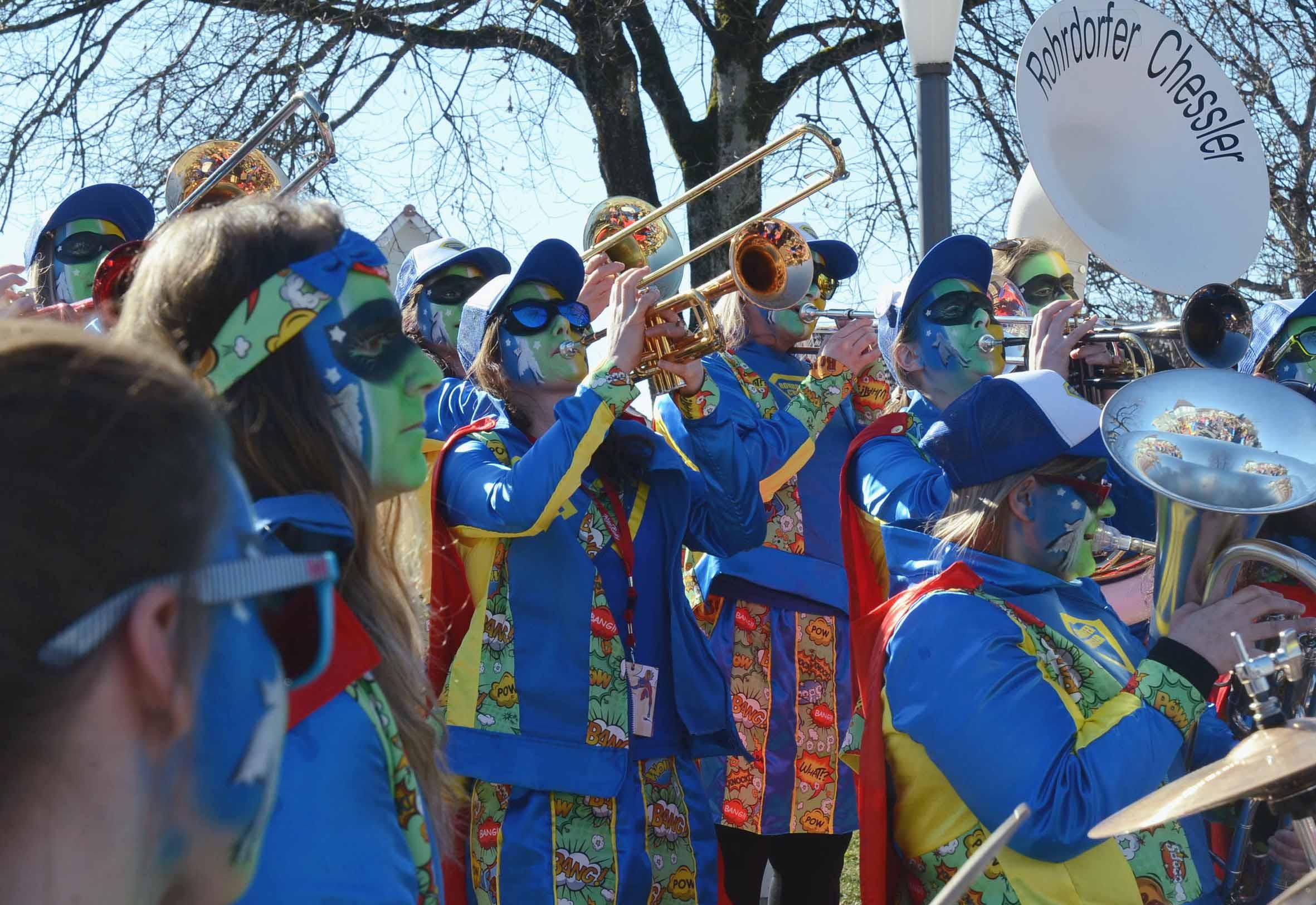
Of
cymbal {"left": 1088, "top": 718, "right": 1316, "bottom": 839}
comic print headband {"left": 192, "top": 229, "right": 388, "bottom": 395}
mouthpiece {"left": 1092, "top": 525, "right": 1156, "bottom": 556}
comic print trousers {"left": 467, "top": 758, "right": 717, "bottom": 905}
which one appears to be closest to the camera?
cymbal {"left": 1088, "top": 718, "right": 1316, "bottom": 839}

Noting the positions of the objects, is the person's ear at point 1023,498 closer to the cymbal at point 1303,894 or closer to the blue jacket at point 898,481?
the blue jacket at point 898,481

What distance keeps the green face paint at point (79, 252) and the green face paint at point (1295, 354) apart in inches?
131

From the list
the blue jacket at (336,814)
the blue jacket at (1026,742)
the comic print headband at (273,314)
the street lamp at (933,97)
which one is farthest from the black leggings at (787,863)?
the comic print headband at (273,314)

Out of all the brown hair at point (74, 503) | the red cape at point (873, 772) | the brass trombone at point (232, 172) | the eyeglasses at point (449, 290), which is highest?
the brass trombone at point (232, 172)

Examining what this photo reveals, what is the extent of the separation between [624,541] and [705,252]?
1747mm

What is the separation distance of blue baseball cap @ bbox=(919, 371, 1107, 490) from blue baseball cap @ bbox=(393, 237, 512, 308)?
2.06m

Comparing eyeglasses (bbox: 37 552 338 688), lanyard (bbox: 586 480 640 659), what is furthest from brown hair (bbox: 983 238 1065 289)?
eyeglasses (bbox: 37 552 338 688)

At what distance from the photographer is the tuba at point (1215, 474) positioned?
2773 mm

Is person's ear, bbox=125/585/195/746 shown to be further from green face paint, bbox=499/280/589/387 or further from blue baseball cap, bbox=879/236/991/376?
blue baseball cap, bbox=879/236/991/376

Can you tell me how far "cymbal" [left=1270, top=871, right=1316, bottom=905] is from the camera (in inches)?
61.6

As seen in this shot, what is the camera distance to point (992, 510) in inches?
111

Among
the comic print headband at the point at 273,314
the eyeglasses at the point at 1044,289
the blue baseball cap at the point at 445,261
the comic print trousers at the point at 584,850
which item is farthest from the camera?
the eyeglasses at the point at 1044,289

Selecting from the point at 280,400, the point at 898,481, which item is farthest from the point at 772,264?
the point at 280,400

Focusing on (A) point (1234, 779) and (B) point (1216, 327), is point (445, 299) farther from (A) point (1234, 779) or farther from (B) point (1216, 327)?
(A) point (1234, 779)
